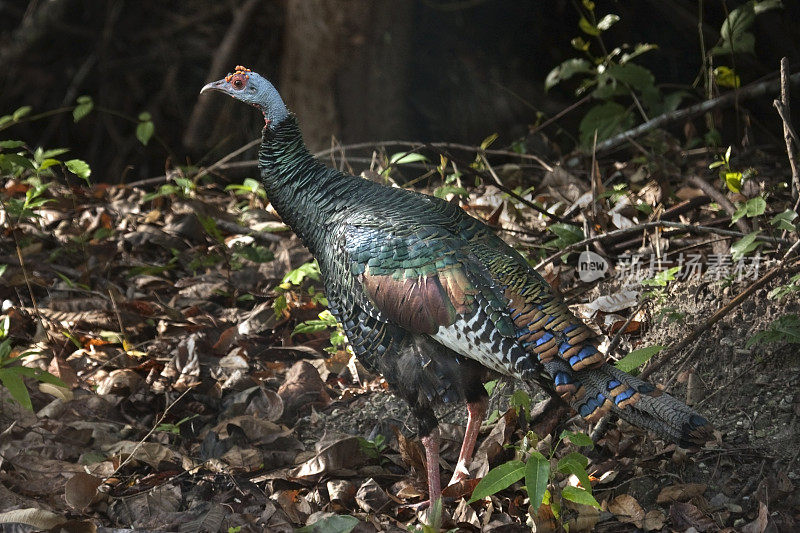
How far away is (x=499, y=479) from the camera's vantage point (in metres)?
2.88

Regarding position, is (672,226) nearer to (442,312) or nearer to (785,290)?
(785,290)

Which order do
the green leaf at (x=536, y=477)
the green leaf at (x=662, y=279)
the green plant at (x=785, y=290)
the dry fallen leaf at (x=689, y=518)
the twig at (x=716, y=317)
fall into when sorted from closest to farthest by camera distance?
the green leaf at (x=536, y=477) → the dry fallen leaf at (x=689, y=518) → the twig at (x=716, y=317) → the green plant at (x=785, y=290) → the green leaf at (x=662, y=279)

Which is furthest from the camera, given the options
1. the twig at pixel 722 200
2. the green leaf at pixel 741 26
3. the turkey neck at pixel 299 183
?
the green leaf at pixel 741 26

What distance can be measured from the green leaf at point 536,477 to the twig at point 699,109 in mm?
3168

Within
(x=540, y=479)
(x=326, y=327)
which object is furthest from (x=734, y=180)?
(x=326, y=327)

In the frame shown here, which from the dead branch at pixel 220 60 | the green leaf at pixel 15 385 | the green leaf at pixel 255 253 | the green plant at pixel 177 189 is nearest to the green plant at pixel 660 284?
the green leaf at pixel 255 253

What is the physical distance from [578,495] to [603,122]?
341 cm

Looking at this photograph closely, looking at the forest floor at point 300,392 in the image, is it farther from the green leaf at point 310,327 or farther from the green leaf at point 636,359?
the green leaf at point 636,359

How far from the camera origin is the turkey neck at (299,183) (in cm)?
368

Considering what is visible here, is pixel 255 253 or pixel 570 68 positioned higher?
pixel 570 68

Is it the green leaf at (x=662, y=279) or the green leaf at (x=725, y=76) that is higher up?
the green leaf at (x=725, y=76)

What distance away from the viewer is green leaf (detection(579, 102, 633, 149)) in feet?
18.6

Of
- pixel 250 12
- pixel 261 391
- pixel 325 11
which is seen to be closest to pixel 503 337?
pixel 261 391

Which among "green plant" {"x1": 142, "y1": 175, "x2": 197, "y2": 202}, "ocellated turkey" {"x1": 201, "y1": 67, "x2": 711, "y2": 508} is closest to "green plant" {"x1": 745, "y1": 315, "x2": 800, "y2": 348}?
"ocellated turkey" {"x1": 201, "y1": 67, "x2": 711, "y2": 508}
